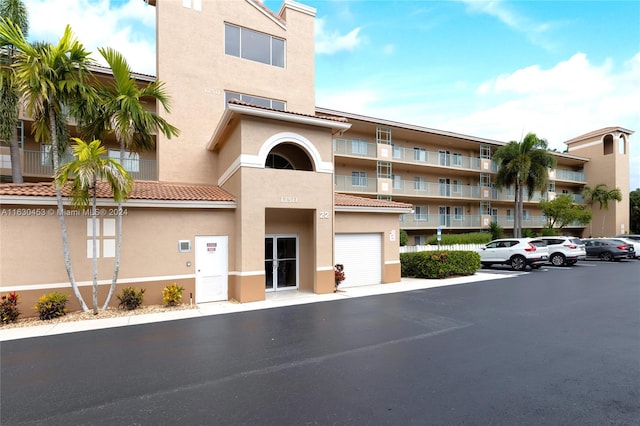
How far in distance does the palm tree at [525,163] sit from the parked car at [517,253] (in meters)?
10.4

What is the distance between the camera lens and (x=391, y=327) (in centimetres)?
760

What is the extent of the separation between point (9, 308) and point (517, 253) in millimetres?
21462

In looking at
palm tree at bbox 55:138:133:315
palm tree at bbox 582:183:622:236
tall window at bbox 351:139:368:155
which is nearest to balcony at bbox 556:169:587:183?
palm tree at bbox 582:183:622:236

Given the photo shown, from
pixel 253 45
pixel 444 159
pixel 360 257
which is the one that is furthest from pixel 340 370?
pixel 444 159

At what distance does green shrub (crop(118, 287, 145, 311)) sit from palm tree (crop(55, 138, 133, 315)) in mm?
630

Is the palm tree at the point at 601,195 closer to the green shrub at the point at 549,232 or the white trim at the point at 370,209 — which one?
the green shrub at the point at 549,232

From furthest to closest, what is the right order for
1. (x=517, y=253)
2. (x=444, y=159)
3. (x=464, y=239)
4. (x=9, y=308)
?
(x=444, y=159) < (x=464, y=239) < (x=517, y=253) < (x=9, y=308)

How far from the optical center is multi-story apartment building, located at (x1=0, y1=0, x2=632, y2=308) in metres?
9.34

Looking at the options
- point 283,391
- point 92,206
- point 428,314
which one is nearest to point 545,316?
point 428,314

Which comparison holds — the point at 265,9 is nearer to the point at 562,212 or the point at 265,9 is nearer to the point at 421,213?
the point at 421,213

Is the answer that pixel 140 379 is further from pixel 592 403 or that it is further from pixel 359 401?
pixel 592 403

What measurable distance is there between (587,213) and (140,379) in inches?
1528

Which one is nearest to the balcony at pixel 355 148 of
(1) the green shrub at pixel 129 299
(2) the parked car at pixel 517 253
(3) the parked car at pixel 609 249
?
(2) the parked car at pixel 517 253

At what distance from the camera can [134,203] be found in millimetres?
9742
